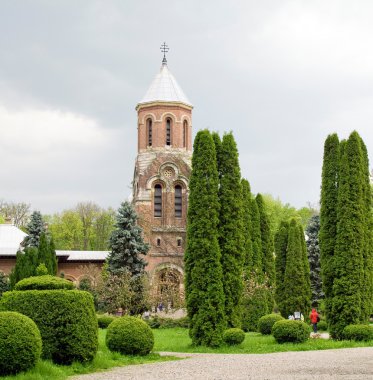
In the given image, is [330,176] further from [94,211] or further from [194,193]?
[94,211]

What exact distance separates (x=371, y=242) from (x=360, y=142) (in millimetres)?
3379

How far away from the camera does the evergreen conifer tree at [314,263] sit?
38.7 meters

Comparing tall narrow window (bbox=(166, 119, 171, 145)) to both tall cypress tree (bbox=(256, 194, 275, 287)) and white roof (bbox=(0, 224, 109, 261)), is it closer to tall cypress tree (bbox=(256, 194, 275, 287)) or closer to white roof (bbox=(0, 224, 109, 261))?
white roof (bbox=(0, 224, 109, 261))

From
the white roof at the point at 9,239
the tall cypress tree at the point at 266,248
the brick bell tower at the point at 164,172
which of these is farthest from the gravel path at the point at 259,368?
the white roof at the point at 9,239

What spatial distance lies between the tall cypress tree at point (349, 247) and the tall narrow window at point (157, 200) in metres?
27.4

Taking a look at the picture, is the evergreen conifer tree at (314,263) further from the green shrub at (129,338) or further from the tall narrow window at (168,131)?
the green shrub at (129,338)

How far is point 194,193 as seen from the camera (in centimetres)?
2097

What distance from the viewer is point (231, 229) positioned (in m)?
20.8

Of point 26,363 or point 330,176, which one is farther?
point 330,176

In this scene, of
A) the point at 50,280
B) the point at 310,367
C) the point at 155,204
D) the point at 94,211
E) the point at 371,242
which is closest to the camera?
the point at 310,367

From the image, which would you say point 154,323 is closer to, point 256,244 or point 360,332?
point 256,244

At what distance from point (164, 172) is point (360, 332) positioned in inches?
1177

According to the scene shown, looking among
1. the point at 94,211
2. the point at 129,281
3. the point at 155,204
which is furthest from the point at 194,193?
the point at 94,211

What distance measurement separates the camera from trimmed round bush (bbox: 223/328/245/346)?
1942 centimetres
